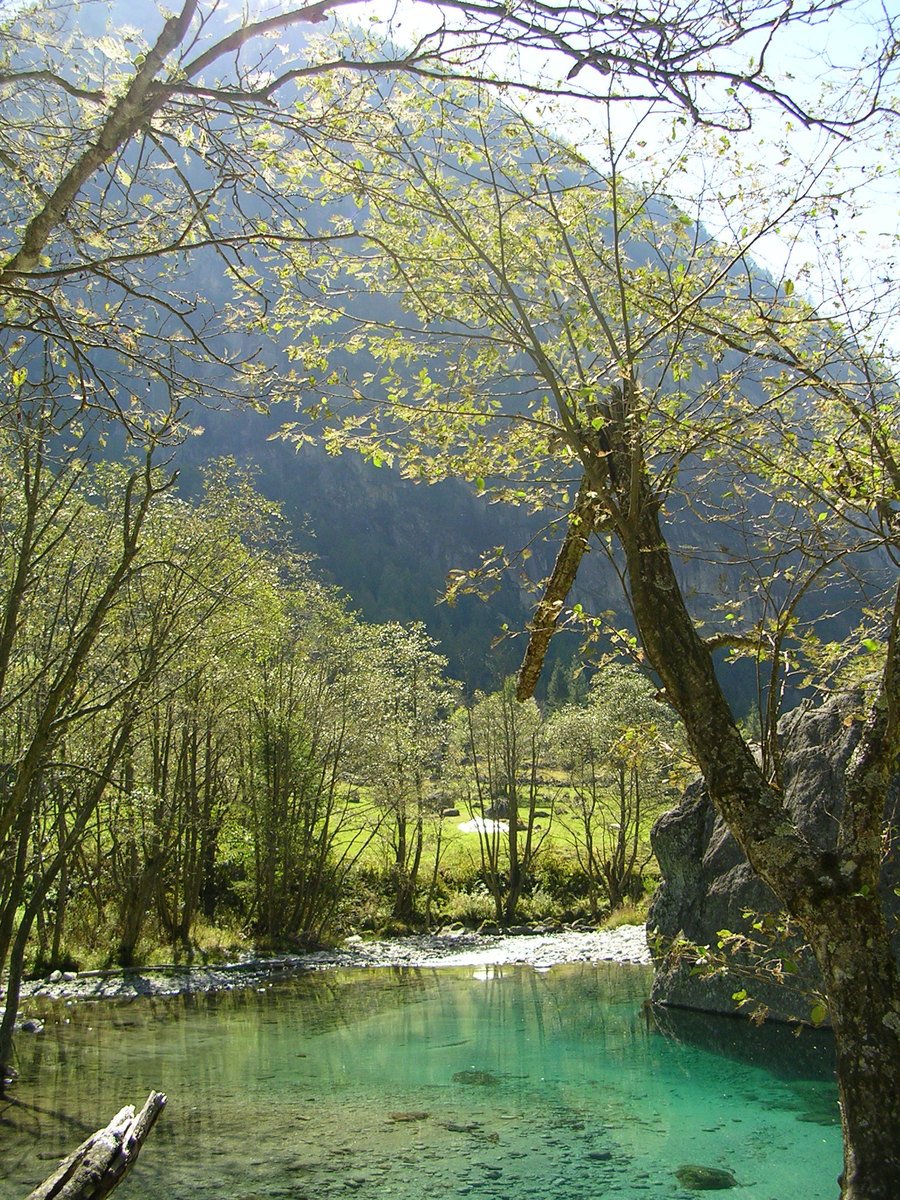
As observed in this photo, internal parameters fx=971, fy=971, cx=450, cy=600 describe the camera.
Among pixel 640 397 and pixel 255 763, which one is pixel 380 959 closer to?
pixel 255 763

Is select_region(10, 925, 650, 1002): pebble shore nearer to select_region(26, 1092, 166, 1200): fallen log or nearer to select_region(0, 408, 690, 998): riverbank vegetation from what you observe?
select_region(0, 408, 690, 998): riverbank vegetation

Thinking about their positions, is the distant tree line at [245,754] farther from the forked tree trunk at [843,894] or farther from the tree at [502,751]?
the forked tree trunk at [843,894]

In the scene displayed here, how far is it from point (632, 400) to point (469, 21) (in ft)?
6.51

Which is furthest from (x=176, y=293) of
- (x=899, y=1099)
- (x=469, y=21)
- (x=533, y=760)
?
(x=533, y=760)

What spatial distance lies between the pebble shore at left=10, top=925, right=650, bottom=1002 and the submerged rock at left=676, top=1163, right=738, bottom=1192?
12.3 metres

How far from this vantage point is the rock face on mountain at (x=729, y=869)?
1470 cm

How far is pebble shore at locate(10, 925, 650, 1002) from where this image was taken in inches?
749

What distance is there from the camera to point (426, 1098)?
12.1 m

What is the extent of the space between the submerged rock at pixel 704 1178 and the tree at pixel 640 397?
6.01 meters

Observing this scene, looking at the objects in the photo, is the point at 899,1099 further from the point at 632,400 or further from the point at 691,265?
the point at 691,265

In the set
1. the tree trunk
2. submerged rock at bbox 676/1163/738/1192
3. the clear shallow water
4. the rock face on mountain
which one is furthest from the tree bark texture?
the rock face on mountain

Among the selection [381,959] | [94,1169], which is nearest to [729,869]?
[381,959]

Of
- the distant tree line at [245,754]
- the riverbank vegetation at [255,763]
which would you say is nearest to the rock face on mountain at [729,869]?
the distant tree line at [245,754]

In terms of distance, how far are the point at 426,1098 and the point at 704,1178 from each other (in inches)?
155
